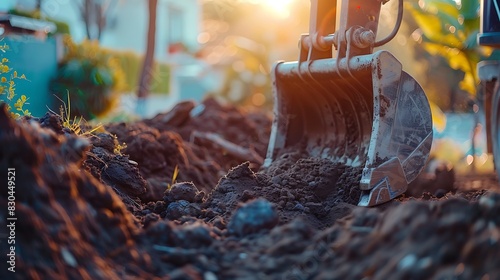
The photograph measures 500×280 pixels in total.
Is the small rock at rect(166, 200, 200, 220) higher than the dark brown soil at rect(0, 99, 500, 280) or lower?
lower

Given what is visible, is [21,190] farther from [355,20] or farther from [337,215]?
[355,20]

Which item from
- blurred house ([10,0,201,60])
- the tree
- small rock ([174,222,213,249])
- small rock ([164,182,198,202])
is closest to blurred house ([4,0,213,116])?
blurred house ([10,0,201,60])

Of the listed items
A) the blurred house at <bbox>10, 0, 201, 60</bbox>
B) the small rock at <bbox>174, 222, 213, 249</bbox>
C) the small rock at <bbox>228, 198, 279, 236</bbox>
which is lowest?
the small rock at <bbox>174, 222, 213, 249</bbox>

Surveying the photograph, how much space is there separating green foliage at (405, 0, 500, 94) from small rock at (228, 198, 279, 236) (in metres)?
7.78

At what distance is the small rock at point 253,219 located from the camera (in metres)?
3.49

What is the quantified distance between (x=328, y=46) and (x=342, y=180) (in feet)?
3.82

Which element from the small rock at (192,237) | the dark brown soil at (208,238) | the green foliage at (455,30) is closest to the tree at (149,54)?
the green foliage at (455,30)

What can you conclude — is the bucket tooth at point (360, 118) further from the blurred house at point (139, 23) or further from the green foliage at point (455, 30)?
the blurred house at point (139, 23)

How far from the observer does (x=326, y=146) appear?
6.01m

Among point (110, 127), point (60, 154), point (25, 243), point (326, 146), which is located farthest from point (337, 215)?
point (110, 127)

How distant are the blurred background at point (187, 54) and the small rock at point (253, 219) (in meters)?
2.83

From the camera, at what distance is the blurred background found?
1038 cm

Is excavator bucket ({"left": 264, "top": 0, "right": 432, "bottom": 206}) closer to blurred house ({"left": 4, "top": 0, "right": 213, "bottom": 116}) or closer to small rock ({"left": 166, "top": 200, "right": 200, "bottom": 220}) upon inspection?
small rock ({"left": 166, "top": 200, "right": 200, "bottom": 220})

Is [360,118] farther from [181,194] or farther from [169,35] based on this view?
[169,35]
